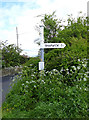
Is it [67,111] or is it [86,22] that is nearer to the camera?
[67,111]

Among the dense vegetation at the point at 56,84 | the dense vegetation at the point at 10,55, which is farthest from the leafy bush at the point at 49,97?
the dense vegetation at the point at 10,55

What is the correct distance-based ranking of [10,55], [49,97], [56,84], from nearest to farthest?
[49,97], [56,84], [10,55]

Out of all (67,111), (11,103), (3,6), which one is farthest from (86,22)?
(11,103)

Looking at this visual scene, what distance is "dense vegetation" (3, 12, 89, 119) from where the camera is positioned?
2740 mm

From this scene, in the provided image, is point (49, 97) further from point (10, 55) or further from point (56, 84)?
point (10, 55)

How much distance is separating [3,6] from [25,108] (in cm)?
239

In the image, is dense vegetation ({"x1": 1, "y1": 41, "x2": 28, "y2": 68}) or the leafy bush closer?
the leafy bush

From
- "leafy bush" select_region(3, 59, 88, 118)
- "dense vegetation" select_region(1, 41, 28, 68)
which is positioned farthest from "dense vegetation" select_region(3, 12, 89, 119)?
"dense vegetation" select_region(1, 41, 28, 68)

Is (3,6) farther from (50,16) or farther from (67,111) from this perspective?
(67,111)

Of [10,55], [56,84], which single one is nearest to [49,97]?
[56,84]

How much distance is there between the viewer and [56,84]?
3.26m

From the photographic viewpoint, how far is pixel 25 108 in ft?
10.1

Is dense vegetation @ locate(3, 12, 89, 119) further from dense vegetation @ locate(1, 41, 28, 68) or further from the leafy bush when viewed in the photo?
dense vegetation @ locate(1, 41, 28, 68)

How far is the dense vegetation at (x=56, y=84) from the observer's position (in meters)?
2.74
